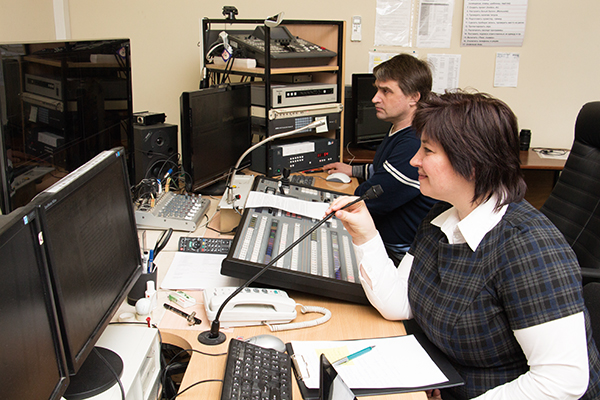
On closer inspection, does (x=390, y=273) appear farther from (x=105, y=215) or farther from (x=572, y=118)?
(x=572, y=118)

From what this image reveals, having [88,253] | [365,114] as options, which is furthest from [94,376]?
[365,114]

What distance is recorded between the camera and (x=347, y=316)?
49.1 inches

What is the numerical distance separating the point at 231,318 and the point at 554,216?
1.50m

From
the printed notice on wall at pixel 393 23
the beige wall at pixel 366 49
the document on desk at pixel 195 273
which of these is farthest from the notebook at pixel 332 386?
the printed notice on wall at pixel 393 23

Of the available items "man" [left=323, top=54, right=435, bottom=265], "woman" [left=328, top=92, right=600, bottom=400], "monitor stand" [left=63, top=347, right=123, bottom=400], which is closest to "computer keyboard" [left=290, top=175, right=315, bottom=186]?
"man" [left=323, top=54, right=435, bottom=265]

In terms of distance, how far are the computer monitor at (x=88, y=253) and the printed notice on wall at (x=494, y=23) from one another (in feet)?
9.68

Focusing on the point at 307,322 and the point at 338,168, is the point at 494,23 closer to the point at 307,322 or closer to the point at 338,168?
the point at 338,168

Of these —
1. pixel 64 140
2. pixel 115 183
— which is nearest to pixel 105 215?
pixel 115 183

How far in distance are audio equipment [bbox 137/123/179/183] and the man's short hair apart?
41.2 inches

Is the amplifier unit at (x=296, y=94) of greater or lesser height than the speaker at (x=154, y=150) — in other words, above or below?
above

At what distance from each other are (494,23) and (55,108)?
2.97 m

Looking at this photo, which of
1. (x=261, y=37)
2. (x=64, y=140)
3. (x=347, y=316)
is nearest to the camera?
(x=347, y=316)

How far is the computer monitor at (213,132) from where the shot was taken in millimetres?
1969

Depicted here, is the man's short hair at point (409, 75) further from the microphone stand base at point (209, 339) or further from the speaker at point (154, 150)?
the microphone stand base at point (209, 339)
